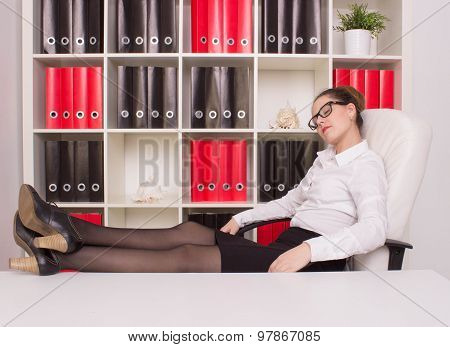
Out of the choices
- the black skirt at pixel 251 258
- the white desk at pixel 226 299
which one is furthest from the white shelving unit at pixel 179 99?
the white desk at pixel 226 299

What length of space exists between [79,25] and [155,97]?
543 mm

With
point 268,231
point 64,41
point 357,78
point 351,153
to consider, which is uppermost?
point 64,41

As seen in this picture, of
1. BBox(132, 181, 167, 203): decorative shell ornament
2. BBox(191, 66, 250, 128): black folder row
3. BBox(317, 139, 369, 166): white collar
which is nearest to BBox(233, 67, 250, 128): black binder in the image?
BBox(191, 66, 250, 128): black folder row

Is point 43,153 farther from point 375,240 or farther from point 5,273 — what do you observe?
point 375,240

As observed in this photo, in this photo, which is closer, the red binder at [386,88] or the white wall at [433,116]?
the red binder at [386,88]

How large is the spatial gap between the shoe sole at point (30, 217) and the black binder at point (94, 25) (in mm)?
1285

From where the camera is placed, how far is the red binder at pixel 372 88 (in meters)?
2.45

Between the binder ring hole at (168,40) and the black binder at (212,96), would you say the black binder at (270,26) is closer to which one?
the black binder at (212,96)

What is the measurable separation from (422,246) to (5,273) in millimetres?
2398

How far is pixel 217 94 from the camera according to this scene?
2416 millimetres

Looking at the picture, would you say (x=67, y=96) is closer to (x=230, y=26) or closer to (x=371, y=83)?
(x=230, y=26)

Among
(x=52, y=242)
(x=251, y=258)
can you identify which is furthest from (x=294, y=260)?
(x=52, y=242)
